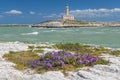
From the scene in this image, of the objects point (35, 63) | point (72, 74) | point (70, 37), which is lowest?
point (70, 37)

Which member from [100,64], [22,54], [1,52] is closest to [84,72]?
[100,64]

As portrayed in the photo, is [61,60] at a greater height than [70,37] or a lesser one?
greater

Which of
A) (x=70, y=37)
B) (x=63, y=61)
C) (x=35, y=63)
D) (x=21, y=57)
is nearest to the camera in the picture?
(x=35, y=63)

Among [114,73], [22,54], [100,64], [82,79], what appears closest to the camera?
[82,79]

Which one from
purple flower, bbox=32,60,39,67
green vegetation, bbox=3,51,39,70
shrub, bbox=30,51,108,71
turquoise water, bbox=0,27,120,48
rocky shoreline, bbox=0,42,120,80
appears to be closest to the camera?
rocky shoreline, bbox=0,42,120,80

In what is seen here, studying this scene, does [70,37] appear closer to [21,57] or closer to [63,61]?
[21,57]

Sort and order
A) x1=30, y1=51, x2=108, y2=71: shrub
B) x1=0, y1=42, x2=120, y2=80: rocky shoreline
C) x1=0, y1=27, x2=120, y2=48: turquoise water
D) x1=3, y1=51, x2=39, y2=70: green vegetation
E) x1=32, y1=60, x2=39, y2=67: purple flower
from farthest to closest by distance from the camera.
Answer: x1=0, y1=27, x2=120, y2=48: turquoise water < x1=3, y1=51, x2=39, y2=70: green vegetation < x1=32, y1=60, x2=39, y2=67: purple flower < x1=30, y1=51, x2=108, y2=71: shrub < x1=0, y1=42, x2=120, y2=80: rocky shoreline

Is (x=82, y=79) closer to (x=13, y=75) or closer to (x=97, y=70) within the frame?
(x=97, y=70)

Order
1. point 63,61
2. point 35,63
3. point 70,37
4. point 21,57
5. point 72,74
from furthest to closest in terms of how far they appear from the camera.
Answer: point 70,37
point 21,57
point 63,61
point 35,63
point 72,74

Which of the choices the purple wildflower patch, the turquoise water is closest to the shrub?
the purple wildflower patch

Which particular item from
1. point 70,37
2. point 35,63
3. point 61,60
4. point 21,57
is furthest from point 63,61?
point 70,37

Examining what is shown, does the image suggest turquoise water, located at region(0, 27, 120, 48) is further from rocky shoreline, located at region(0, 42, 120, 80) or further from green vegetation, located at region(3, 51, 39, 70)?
rocky shoreline, located at region(0, 42, 120, 80)
